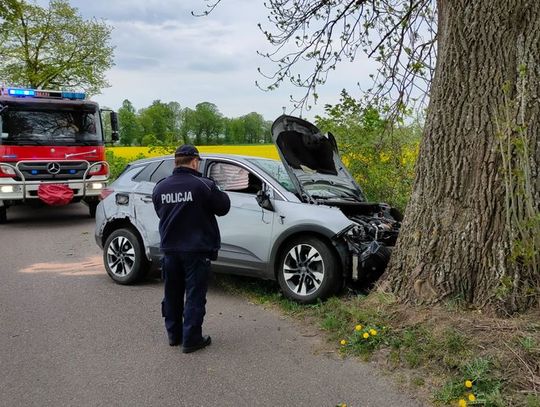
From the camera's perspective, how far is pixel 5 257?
8578 millimetres

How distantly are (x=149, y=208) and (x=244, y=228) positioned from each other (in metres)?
1.40

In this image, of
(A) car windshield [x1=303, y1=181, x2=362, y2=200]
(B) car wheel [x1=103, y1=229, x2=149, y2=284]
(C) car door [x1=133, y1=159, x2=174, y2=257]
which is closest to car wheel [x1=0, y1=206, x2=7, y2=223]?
(B) car wheel [x1=103, y1=229, x2=149, y2=284]

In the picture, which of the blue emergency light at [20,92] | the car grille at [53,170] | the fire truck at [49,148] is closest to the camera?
the fire truck at [49,148]

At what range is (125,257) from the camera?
269 inches

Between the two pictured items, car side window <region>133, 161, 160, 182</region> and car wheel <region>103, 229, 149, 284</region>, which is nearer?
car wheel <region>103, 229, 149, 284</region>

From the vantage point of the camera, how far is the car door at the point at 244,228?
19.0 feet

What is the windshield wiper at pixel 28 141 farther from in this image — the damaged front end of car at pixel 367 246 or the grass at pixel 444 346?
the grass at pixel 444 346

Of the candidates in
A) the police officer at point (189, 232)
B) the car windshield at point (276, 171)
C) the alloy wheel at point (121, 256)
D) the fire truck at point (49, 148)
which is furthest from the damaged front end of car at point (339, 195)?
the fire truck at point (49, 148)

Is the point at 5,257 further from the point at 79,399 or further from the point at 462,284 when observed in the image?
the point at 462,284

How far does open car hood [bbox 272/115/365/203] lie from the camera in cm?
602

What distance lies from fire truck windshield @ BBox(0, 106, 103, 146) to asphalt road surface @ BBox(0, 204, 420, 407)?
5881 millimetres

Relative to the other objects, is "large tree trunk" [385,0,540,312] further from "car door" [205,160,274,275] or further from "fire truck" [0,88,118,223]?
"fire truck" [0,88,118,223]

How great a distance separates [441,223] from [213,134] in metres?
28.2

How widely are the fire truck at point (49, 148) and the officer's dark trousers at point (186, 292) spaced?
8387 millimetres
